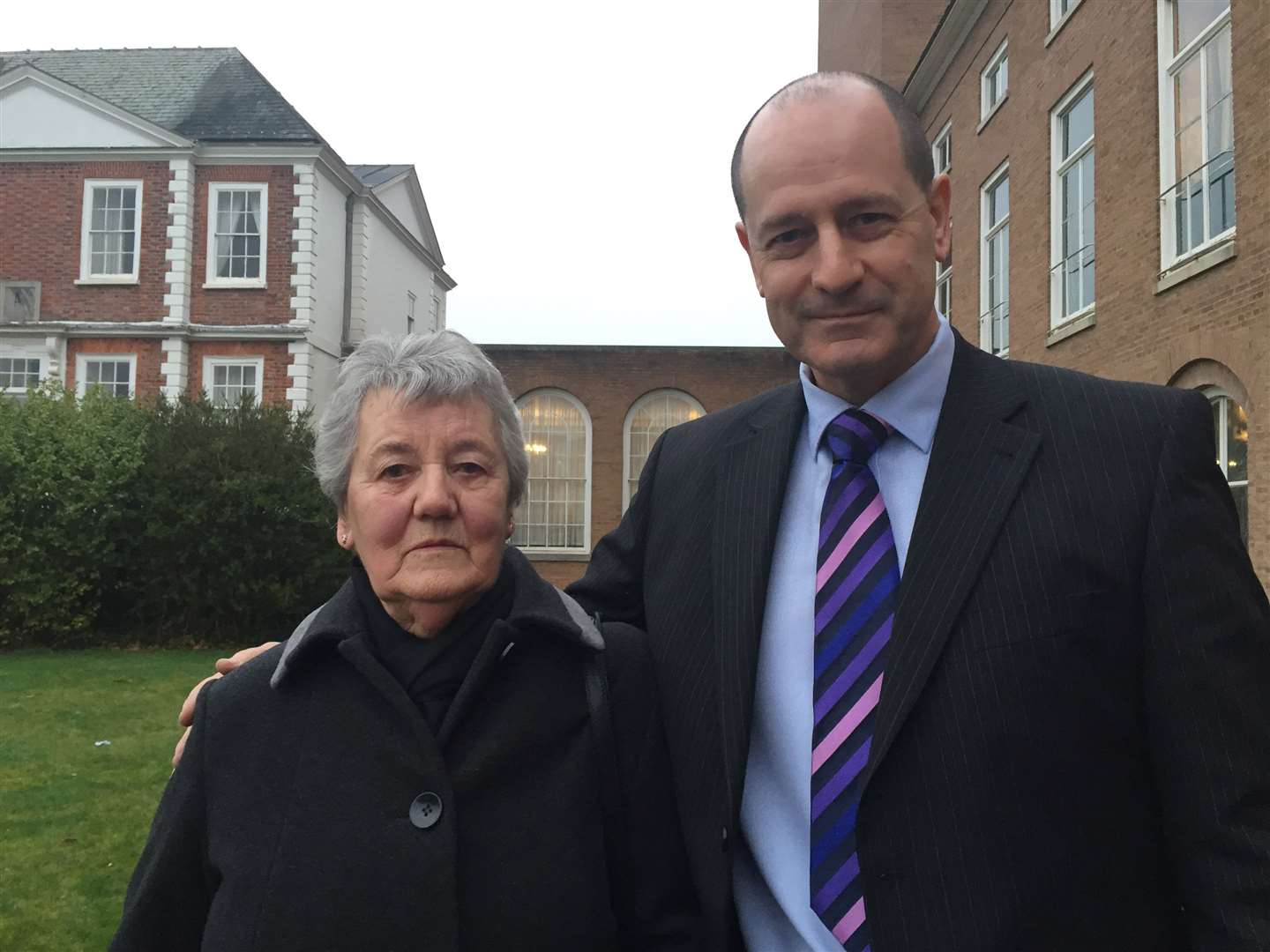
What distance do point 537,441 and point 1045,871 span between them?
2369 cm

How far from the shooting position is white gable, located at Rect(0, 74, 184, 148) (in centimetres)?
2278

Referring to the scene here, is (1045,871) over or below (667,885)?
over

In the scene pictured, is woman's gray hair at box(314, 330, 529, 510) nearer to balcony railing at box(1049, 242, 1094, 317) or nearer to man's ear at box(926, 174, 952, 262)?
man's ear at box(926, 174, 952, 262)

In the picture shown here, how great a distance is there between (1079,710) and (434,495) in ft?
4.33

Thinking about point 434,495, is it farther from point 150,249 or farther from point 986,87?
point 150,249

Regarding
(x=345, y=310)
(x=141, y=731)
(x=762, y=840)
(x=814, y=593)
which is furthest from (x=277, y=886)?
(x=345, y=310)

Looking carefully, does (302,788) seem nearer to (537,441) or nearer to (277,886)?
(277,886)

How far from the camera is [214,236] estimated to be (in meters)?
22.9

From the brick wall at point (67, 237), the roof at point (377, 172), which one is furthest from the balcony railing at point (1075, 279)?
the roof at point (377, 172)

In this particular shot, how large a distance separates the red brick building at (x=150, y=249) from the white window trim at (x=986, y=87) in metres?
15.0

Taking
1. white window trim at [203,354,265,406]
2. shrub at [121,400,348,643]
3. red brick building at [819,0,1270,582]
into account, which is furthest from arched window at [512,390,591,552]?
red brick building at [819,0,1270,582]

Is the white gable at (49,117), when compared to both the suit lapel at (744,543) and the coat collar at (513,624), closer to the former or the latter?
the coat collar at (513,624)

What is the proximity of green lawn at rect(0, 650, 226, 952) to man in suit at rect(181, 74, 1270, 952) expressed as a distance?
4.46 metres

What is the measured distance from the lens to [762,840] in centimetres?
Result: 188
